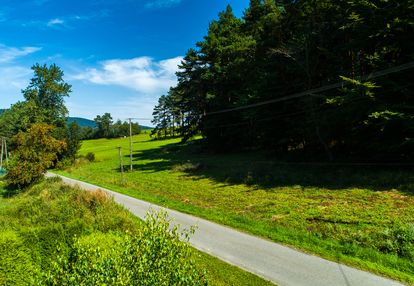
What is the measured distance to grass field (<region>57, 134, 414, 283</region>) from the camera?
9.99m

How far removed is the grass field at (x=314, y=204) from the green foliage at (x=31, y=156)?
6.81 metres

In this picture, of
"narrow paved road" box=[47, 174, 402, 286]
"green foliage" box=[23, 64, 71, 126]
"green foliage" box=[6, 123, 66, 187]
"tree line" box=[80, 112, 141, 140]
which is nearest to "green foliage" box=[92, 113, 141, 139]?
"tree line" box=[80, 112, 141, 140]

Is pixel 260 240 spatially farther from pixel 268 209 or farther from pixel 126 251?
pixel 126 251

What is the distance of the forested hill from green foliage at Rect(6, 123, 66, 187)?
21527 mm

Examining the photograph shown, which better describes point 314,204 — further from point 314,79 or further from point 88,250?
point 314,79

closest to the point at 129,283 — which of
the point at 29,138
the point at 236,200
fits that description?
the point at 236,200

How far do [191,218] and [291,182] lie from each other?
999 centimetres

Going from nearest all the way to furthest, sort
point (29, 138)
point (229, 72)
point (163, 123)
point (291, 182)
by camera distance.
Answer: point (291, 182)
point (29, 138)
point (229, 72)
point (163, 123)

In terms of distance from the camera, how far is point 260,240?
11.6 m

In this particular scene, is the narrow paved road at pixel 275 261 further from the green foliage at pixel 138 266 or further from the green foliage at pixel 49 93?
the green foliage at pixel 49 93

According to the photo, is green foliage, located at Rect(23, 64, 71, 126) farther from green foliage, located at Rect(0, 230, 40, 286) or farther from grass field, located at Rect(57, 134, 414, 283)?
green foliage, located at Rect(0, 230, 40, 286)

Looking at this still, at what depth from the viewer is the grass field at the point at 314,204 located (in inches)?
393

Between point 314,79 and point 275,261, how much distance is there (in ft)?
73.7

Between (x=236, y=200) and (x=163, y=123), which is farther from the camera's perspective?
(x=163, y=123)
